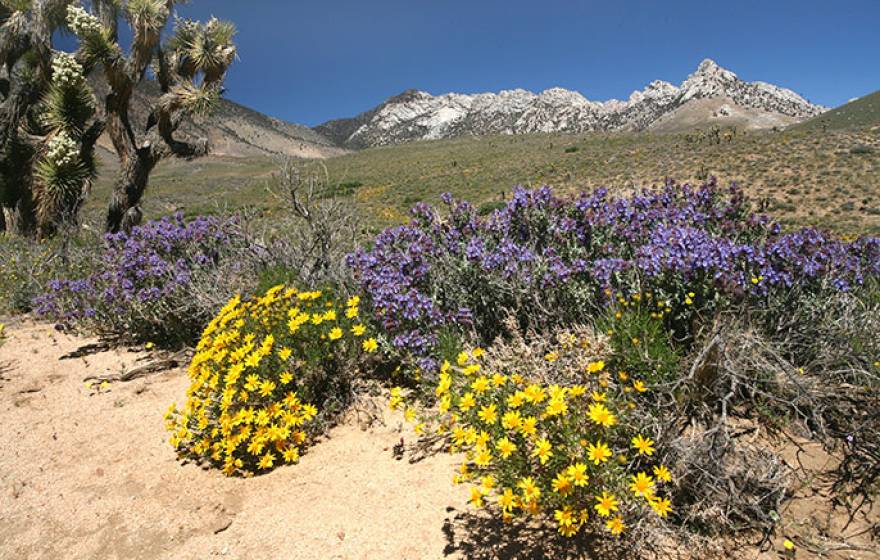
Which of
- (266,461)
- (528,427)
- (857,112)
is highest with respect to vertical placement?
(857,112)

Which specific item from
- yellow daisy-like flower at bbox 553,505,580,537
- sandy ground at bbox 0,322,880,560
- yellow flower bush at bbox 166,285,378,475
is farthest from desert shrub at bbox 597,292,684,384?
yellow flower bush at bbox 166,285,378,475

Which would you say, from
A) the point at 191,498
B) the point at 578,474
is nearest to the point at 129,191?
the point at 191,498

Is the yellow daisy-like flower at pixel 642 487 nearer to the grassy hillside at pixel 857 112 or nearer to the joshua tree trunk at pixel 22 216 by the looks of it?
the joshua tree trunk at pixel 22 216

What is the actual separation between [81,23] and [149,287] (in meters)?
8.09

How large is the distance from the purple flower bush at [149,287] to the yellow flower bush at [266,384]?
172cm

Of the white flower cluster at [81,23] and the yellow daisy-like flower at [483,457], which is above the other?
the white flower cluster at [81,23]

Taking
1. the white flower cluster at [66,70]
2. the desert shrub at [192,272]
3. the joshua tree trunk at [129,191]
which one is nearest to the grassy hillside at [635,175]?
the desert shrub at [192,272]

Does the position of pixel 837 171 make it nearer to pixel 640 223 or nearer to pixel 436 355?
pixel 640 223

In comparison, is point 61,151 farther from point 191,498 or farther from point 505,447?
point 505,447

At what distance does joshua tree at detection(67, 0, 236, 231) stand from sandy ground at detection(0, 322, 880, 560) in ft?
24.6

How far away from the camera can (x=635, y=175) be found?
1049 inches

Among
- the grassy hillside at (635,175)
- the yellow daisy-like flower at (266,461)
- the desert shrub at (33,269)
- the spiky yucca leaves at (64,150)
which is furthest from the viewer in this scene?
the grassy hillside at (635,175)

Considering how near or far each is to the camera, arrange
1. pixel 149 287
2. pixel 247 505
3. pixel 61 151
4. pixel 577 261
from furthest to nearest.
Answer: pixel 61 151 < pixel 149 287 < pixel 577 261 < pixel 247 505

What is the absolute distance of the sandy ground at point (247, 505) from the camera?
259cm
